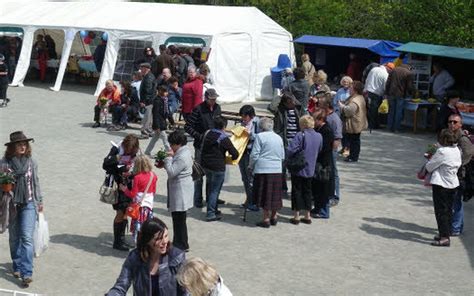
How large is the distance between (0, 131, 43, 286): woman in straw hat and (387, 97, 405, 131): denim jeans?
12972 millimetres

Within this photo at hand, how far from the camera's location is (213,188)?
11.3m

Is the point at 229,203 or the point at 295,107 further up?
the point at 295,107

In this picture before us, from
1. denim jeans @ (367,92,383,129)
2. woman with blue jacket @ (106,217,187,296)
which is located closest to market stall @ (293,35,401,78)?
denim jeans @ (367,92,383,129)

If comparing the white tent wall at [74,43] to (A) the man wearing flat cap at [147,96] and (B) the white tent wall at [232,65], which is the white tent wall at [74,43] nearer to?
(B) the white tent wall at [232,65]

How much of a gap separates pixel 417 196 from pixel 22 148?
723cm

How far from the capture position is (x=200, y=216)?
11727 mm

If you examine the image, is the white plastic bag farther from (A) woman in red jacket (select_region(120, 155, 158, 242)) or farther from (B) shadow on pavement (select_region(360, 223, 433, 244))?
(B) shadow on pavement (select_region(360, 223, 433, 244))

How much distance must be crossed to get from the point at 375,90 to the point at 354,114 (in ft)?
18.4

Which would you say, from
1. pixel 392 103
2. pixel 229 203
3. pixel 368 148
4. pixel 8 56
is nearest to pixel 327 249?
pixel 229 203

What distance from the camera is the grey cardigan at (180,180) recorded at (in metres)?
9.58

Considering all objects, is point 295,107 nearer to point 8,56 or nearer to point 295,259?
point 295,259

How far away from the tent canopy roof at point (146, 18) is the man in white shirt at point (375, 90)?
17.9ft

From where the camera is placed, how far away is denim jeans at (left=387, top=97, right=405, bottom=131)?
66.2 feet

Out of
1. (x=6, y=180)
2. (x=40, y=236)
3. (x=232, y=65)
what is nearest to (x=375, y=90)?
(x=232, y=65)
